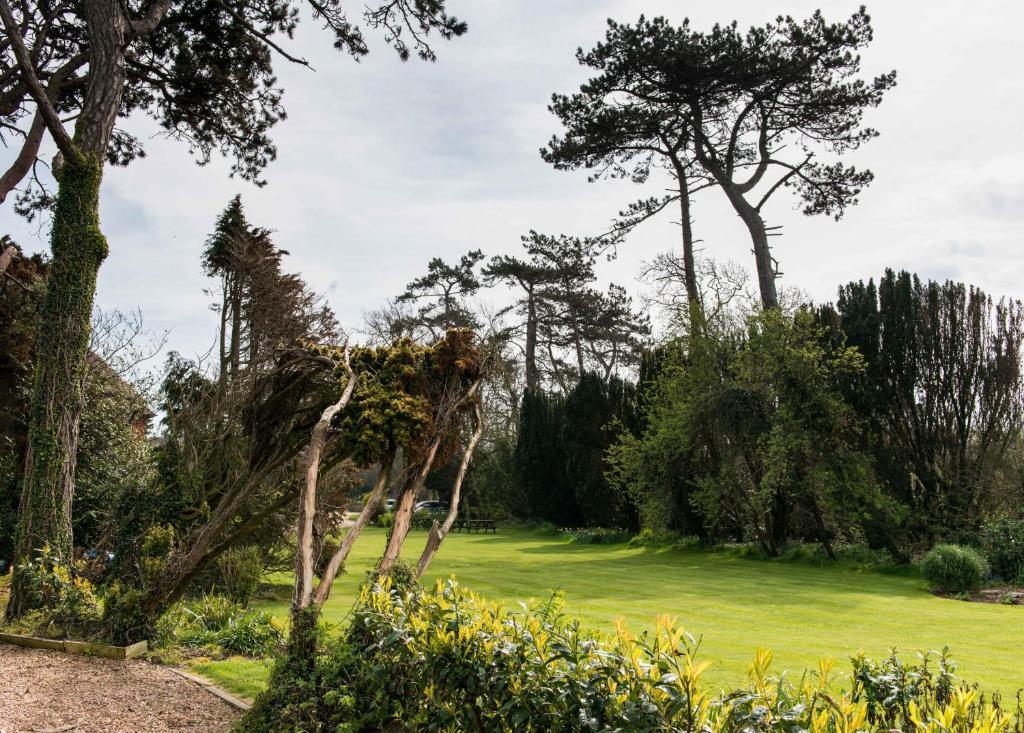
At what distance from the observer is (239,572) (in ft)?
31.0

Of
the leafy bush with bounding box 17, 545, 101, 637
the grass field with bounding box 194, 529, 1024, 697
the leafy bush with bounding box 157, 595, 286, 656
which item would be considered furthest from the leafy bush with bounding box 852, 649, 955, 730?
the leafy bush with bounding box 17, 545, 101, 637

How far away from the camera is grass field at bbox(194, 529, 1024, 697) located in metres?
7.24

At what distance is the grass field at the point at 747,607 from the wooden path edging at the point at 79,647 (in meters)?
0.79

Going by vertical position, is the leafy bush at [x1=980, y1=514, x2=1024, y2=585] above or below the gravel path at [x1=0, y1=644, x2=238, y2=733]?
above

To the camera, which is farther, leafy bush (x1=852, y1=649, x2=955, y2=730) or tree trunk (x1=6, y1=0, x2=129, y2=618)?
tree trunk (x1=6, y1=0, x2=129, y2=618)

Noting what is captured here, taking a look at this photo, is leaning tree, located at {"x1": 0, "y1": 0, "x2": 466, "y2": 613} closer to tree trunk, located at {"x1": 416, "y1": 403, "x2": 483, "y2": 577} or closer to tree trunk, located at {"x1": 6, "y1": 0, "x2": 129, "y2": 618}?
tree trunk, located at {"x1": 6, "y1": 0, "x2": 129, "y2": 618}

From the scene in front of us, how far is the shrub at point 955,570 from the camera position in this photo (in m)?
12.1

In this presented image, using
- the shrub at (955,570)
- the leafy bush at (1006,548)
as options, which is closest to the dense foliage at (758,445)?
the leafy bush at (1006,548)

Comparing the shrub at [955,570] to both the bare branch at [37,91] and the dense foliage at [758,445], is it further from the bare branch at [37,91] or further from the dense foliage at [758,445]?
the bare branch at [37,91]

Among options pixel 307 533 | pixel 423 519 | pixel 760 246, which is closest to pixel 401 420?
pixel 307 533

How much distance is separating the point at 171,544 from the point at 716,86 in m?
16.3

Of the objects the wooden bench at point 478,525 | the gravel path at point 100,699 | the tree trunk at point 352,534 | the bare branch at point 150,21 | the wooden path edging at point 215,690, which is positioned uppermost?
the bare branch at point 150,21

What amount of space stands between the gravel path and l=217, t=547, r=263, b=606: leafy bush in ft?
8.71

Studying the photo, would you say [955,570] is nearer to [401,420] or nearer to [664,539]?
[664,539]
